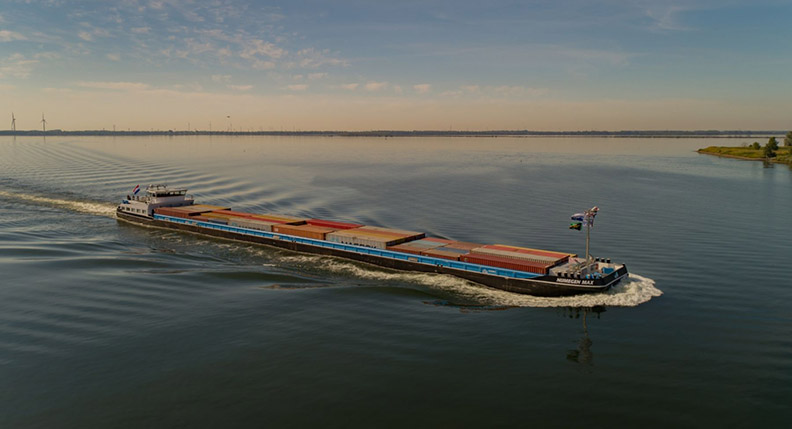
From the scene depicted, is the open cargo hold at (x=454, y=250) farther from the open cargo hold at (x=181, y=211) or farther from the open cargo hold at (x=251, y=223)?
the open cargo hold at (x=181, y=211)

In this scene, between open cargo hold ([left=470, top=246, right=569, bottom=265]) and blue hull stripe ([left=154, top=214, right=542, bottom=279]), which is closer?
blue hull stripe ([left=154, top=214, right=542, bottom=279])

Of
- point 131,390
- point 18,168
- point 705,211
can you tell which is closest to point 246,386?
point 131,390

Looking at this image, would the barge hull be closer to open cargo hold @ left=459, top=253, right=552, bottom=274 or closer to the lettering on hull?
the lettering on hull

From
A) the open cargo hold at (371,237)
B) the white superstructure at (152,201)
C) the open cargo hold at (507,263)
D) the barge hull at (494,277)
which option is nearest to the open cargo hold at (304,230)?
the barge hull at (494,277)

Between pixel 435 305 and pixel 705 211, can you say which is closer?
pixel 435 305

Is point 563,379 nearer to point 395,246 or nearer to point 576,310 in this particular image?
point 576,310

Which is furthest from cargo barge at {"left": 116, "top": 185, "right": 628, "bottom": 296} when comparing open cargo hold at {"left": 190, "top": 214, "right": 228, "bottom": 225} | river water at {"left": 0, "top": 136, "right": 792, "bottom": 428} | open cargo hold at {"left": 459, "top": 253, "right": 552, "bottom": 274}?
river water at {"left": 0, "top": 136, "right": 792, "bottom": 428}
